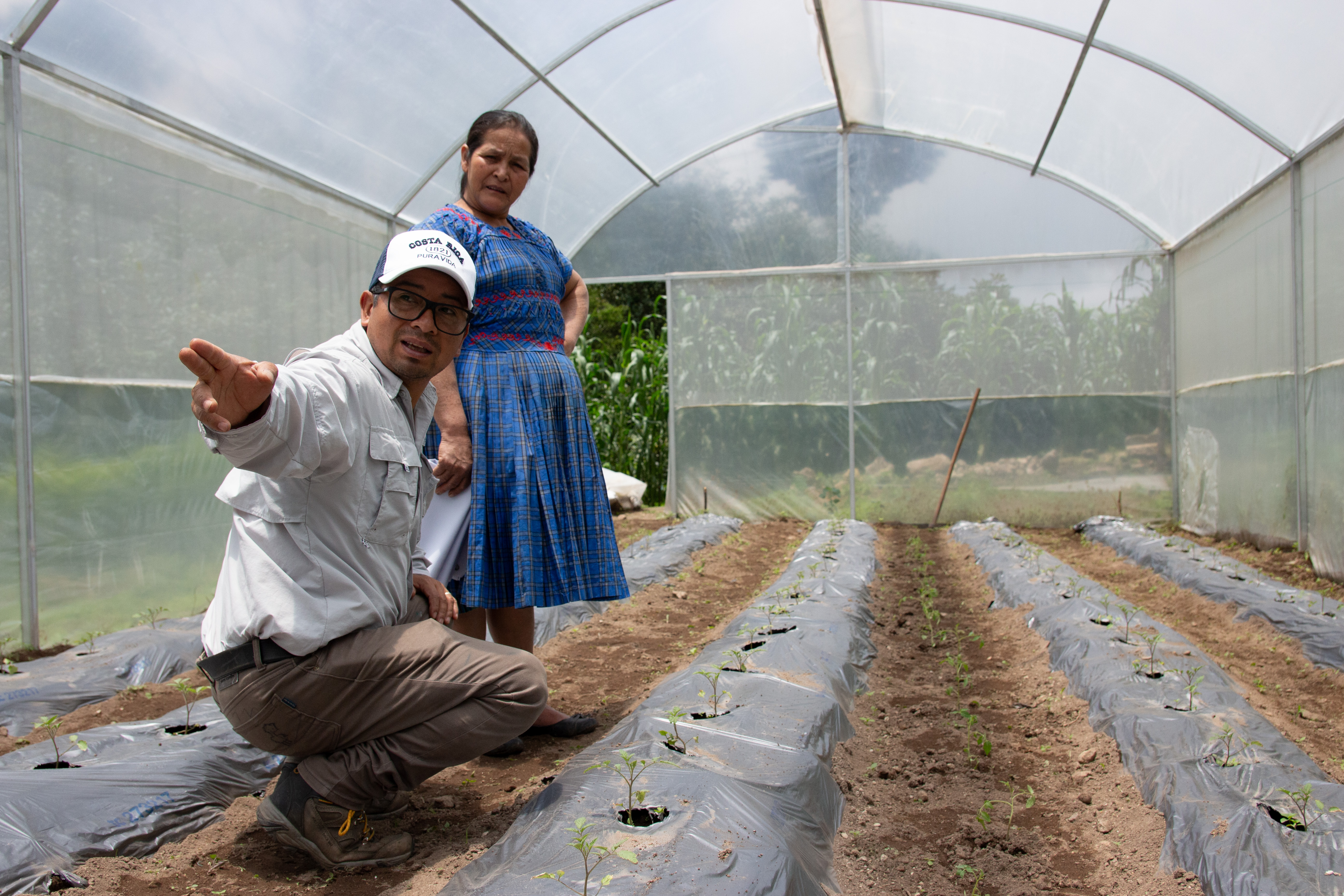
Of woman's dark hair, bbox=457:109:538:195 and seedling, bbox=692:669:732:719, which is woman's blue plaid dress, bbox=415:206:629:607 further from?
seedling, bbox=692:669:732:719

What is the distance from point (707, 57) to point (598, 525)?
517 cm

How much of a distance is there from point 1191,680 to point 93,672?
11.7 feet

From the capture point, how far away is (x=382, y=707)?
5.19ft

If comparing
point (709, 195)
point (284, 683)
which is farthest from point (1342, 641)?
point (709, 195)

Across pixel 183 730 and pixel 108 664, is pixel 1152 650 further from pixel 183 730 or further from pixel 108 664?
pixel 108 664

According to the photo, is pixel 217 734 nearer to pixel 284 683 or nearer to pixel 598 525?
pixel 284 683

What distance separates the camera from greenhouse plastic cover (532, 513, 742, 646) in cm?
387

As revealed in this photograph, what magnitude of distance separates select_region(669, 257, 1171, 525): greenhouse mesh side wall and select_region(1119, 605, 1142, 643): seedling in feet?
12.6

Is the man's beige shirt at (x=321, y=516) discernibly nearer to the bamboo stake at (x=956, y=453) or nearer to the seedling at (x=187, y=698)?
the seedling at (x=187, y=698)

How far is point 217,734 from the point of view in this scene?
2.21m

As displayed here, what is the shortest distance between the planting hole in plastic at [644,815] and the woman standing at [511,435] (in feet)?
2.12

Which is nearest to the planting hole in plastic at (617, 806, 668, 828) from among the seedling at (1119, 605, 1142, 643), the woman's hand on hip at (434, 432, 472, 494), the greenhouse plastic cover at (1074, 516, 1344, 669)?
the woman's hand on hip at (434, 432, 472, 494)

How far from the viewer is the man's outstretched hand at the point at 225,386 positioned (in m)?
1.16

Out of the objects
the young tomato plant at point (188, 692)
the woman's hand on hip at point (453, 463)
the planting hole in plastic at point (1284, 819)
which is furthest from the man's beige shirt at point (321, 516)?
the planting hole in plastic at point (1284, 819)
